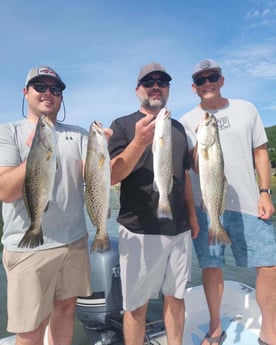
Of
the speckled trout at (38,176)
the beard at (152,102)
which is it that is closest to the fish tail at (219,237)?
the beard at (152,102)

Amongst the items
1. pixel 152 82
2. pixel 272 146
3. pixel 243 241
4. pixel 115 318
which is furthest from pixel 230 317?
pixel 272 146

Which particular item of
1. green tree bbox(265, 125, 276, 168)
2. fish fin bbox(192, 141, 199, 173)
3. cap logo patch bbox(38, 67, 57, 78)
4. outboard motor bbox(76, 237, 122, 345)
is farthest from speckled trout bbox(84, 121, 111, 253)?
green tree bbox(265, 125, 276, 168)

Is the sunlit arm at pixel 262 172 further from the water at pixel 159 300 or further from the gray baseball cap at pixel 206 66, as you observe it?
the water at pixel 159 300

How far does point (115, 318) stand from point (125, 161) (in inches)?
91.0

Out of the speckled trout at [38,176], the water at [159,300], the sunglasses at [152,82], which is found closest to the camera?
the speckled trout at [38,176]

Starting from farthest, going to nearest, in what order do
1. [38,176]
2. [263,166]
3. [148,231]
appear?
[263,166] → [148,231] → [38,176]

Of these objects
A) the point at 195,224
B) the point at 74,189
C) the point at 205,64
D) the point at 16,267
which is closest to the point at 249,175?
the point at 195,224

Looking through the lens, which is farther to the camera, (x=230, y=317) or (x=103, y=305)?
(x=230, y=317)

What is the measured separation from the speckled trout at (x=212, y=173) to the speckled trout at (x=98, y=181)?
108 centimetres

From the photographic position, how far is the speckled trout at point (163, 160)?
2.97 metres

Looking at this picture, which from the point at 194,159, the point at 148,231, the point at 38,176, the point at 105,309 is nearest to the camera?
the point at 38,176

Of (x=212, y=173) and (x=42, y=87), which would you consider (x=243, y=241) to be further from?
(x=42, y=87)

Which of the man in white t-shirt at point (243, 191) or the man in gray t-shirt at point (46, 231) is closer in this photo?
the man in gray t-shirt at point (46, 231)

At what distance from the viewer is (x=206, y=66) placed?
3809 millimetres
